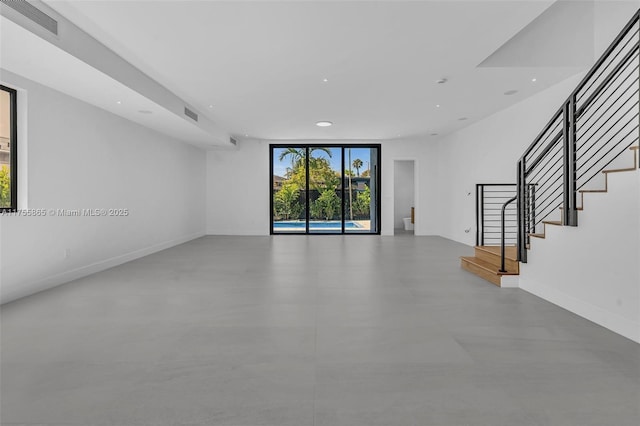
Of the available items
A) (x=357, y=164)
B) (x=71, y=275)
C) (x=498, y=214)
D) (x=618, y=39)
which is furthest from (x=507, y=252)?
(x=357, y=164)

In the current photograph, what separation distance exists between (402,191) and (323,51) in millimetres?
9577

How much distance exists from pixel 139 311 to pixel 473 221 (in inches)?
283

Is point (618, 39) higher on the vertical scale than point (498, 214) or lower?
higher

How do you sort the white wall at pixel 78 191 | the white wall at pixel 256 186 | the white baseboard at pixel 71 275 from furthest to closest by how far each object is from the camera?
the white wall at pixel 256 186
the white wall at pixel 78 191
the white baseboard at pixel 71 275

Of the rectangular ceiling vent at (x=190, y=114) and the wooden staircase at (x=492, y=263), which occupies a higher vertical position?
the rectangular ceiling vent at (x=190, y=114)

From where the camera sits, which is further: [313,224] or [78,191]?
[313,224]

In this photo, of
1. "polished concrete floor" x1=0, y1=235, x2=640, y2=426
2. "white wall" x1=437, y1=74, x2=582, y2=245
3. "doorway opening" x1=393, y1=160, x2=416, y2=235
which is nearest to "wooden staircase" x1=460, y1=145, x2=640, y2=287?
"polished concrete floor" x1=0, y1=235, x2=640, y2=426

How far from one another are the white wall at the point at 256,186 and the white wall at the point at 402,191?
2.61 m

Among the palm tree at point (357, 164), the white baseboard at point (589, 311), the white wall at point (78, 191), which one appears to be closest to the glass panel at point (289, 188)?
the palm tree at point (357, 164)

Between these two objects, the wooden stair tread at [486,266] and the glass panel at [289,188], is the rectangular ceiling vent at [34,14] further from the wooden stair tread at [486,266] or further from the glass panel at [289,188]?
the glass panel at [289,188]

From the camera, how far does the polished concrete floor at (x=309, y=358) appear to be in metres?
1.76

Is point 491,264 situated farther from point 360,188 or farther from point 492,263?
point 360,188

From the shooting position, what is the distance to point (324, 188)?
34.8 feet

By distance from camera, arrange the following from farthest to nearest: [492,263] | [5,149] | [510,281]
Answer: [492,263] < [510,281] < [5,149]
